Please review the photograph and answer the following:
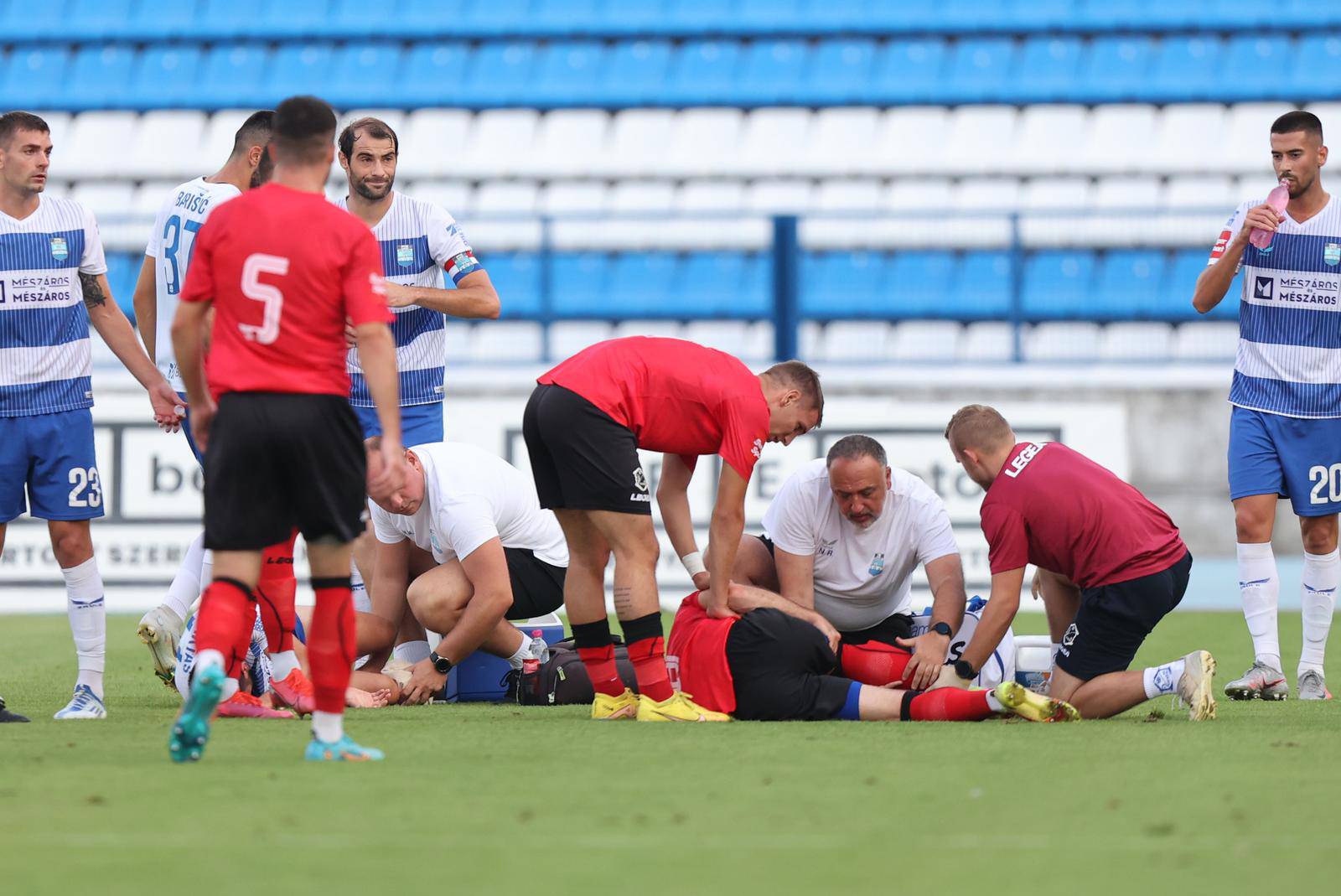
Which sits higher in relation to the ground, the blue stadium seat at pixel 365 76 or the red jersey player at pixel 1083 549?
the blue stadium seat at pixel 365 76

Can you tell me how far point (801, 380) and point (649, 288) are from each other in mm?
10559

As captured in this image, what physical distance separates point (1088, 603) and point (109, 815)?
3442mm

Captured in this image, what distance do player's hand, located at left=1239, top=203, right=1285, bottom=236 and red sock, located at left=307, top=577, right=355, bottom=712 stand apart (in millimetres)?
3969

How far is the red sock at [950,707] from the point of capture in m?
5.56

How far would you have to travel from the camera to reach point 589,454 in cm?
566

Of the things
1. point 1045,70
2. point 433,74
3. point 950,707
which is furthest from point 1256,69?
point 950,707

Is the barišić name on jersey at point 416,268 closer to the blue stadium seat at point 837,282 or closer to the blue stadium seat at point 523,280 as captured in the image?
the blue stadium seat at point 523,280

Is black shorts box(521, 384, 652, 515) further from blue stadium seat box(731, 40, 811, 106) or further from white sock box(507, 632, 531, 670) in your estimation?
blue stadium seat box(731, 40, 811, 106)

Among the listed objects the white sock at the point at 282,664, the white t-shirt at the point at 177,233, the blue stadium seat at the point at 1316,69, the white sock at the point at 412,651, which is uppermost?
the blue stadium seat at the point at 1316,69

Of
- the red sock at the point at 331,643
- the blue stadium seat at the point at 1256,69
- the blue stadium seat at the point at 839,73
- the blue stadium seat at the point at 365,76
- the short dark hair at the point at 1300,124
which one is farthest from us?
the blue stadium seat at the point at 365,76

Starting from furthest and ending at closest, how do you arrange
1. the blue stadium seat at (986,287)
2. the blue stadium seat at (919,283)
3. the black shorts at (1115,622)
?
the blue stadium seat at (919,283) → the blue stadium seat at (986,287) → the black shorts at (1115,622)

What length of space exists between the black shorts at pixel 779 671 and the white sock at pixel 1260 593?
2.03 metres

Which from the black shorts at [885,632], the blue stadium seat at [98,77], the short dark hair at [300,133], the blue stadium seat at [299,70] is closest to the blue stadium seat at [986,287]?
the black shorts at [885,632]

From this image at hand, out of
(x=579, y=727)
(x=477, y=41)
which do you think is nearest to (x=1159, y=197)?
(x=477, y=41)
